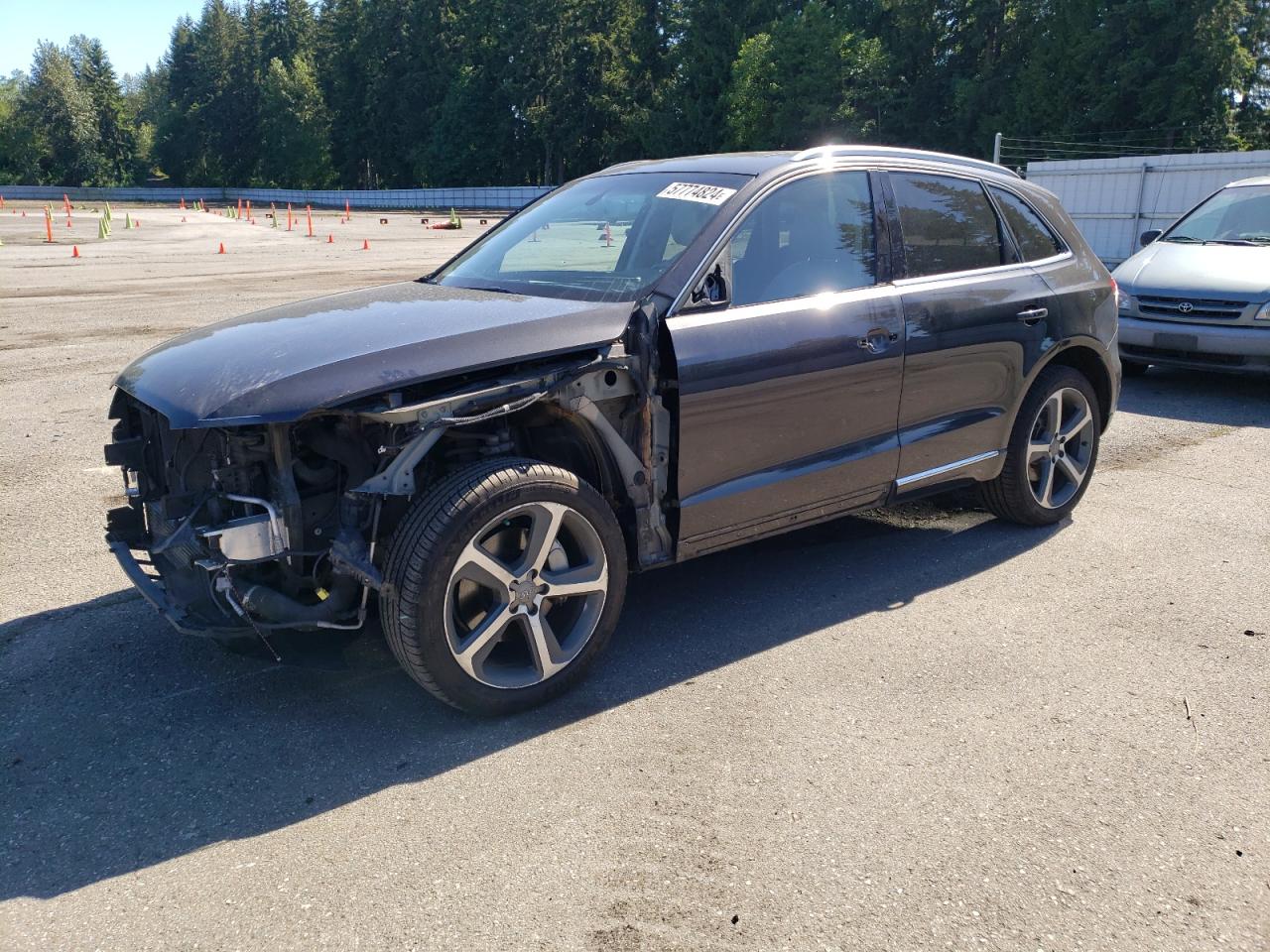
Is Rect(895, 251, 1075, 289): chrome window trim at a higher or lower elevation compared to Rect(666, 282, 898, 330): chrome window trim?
higher

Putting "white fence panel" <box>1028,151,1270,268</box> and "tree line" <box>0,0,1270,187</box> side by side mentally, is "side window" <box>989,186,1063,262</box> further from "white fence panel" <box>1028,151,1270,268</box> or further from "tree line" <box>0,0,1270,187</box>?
"tree line" <box>0,0,1270,187</box>

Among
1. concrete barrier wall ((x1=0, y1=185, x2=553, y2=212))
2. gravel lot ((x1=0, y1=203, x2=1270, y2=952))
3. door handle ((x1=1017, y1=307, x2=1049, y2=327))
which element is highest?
concrete barrier wall ((x1=0, y1=185, x2=553, y2=212))

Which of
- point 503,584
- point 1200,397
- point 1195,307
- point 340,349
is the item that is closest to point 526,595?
point 503,584

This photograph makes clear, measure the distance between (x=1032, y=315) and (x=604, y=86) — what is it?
3209 inches

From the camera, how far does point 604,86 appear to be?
80.8 metres

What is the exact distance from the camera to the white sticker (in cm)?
414

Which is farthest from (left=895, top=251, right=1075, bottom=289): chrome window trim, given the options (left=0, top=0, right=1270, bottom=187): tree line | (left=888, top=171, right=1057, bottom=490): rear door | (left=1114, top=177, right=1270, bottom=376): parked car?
(left=0, top=0, right=1270, bottom=187): tree line

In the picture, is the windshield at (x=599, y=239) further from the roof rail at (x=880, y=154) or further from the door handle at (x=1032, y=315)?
the door handle at (x=1032, y=315)

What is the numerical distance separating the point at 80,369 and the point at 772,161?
749 cm

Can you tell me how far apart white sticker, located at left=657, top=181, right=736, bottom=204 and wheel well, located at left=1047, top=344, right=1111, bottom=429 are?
217 centimetres

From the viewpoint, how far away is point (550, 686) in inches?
141

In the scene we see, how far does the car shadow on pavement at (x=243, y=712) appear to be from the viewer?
9.66 ft

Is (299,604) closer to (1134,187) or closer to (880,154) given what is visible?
(880,154)

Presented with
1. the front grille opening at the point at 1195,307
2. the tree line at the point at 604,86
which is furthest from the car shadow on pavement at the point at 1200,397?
the tree line at the point at 604,86
